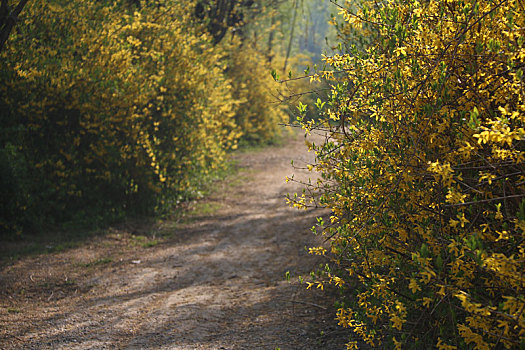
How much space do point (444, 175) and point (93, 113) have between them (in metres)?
6.39

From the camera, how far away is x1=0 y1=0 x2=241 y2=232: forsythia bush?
7.00 m

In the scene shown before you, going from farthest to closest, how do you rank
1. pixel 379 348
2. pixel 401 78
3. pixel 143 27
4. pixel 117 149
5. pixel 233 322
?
pixel 143 27 → pixel 117 149 → pixel 233 322 → pixel 379 348 → pixel 401 78

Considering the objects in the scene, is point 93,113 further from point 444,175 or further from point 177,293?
point 444,175

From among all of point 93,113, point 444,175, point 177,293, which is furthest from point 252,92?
point 444,175

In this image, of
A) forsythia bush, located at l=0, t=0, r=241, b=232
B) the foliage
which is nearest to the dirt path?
forsythia bush, located at l=0, t=0, r=241, b=232

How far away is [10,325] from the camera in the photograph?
467cm

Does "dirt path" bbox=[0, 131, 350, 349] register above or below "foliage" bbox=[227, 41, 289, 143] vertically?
below

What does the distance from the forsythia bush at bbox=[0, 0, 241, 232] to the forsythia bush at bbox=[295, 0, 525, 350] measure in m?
4.94

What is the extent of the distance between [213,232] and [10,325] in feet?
12.7

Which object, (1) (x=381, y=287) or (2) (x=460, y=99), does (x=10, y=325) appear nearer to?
(1) (x=381, y=287)

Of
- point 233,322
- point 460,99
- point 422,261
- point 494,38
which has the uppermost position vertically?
point 494,38

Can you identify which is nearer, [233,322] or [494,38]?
[494,38]

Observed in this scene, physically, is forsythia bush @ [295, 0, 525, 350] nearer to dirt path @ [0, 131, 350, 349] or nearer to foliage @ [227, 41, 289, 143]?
dirt path @ [0, 131, 350, 349]

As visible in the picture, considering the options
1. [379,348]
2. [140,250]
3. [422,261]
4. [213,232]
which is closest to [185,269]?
[140,250]
